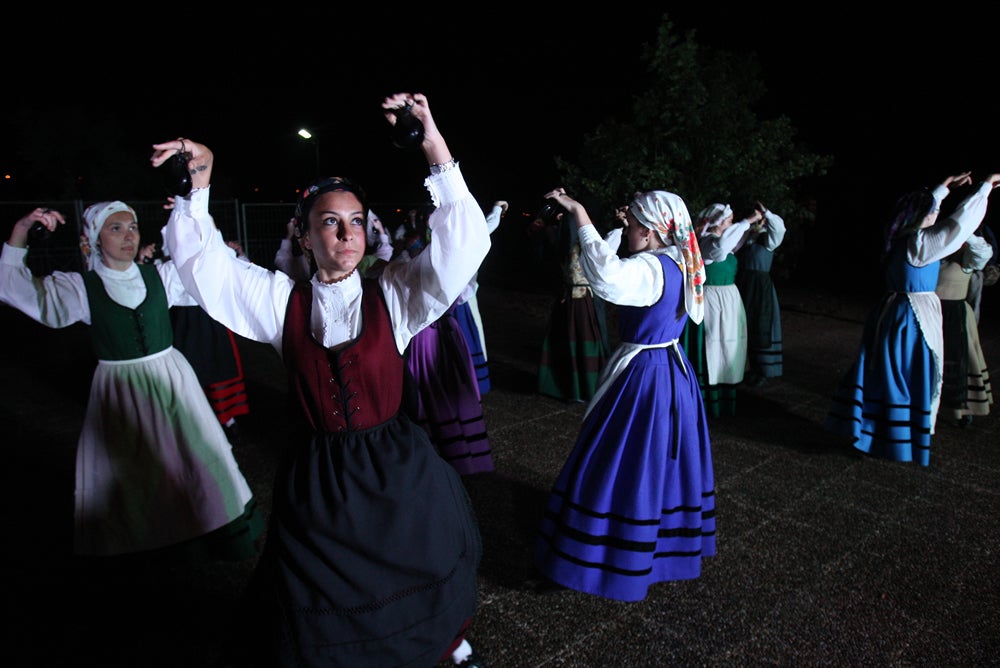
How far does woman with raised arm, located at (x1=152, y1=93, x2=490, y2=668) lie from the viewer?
179cm

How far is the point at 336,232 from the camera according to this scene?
1924mm

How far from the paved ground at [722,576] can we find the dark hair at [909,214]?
1520 mm

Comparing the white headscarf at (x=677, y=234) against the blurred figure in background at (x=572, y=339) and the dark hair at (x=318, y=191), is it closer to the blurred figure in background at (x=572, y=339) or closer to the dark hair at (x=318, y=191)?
the dark hair at (x=318, y=191)

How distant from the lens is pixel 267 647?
1845 mm

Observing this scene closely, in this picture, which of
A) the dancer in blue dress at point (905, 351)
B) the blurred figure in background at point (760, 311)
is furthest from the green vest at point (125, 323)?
the blurred figure in background at point (760, 311)

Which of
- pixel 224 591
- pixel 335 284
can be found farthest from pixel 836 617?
pixel 224 591

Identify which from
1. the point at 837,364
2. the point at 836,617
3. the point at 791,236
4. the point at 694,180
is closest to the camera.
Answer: the point at 836,617

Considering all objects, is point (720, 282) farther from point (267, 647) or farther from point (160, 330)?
point (267, 647)

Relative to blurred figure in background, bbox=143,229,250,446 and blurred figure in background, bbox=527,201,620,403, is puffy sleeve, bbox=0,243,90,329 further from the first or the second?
blurred figure in background, bbox=527,201,620,403

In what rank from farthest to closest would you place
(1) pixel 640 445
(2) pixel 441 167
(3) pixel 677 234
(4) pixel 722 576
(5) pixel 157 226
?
(5) pixel 157 226, (4) pixel 722 576, (3) pixel 677 234, (1) pixel 640 445, (2) pixel 441 167

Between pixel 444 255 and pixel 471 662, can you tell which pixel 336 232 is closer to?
pixel 444 255

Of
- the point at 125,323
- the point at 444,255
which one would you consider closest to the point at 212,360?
the point at 125,323

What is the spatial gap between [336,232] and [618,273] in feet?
3.72

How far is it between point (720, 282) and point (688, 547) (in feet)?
10.8
